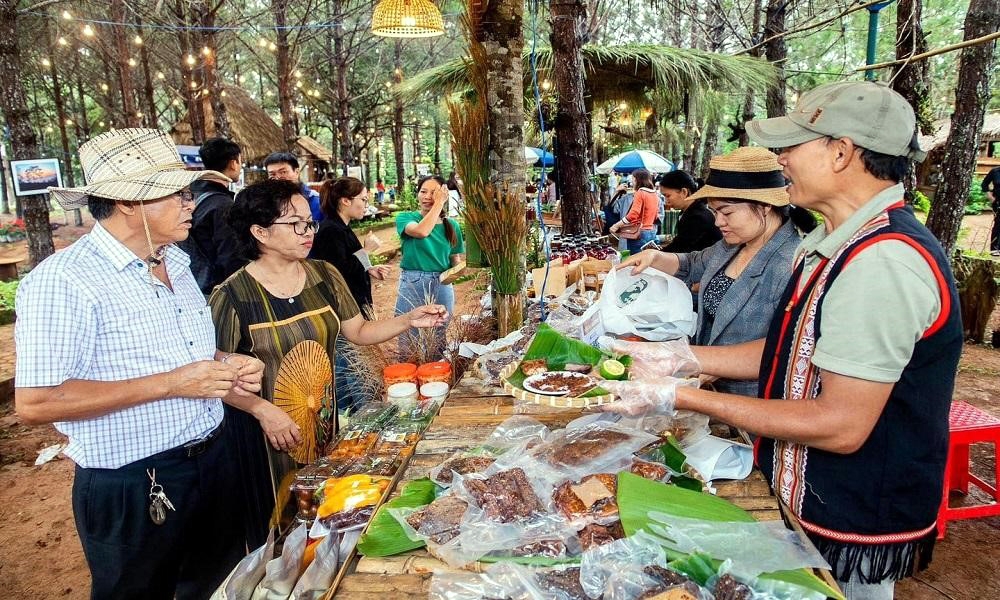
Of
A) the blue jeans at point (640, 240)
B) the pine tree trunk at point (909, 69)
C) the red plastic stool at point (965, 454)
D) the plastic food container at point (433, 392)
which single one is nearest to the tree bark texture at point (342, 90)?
the blue jeans at point (640, 240)

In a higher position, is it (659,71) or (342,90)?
(342,90)

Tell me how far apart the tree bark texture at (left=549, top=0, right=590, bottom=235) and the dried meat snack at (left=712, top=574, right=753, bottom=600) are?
6.39m

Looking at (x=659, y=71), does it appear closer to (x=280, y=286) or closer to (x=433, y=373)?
(x=433, y=373)

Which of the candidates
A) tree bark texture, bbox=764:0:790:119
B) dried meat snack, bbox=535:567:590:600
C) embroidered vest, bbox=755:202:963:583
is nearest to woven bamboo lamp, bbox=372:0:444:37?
embroidered vest, bbox=755:202:963:583

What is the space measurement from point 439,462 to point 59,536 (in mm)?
3031

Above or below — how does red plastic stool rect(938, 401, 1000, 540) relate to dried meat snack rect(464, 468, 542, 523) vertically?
below

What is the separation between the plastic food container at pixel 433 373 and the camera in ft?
8.63

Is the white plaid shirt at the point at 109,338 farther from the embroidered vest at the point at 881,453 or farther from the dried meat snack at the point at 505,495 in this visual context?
the embroidered vest at the point at 881,453

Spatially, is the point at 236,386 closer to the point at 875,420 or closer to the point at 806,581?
the point at 806,581

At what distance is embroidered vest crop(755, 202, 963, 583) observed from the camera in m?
1.27

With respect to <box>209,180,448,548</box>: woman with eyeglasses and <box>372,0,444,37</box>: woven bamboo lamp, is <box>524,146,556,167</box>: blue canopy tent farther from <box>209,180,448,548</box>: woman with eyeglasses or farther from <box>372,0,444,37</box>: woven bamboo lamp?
<box>372,0,444,37</box>: woven bamboo lamp

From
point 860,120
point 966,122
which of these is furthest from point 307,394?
point 966,122

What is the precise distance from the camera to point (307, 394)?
2684mm

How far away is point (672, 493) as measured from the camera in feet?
4.66
